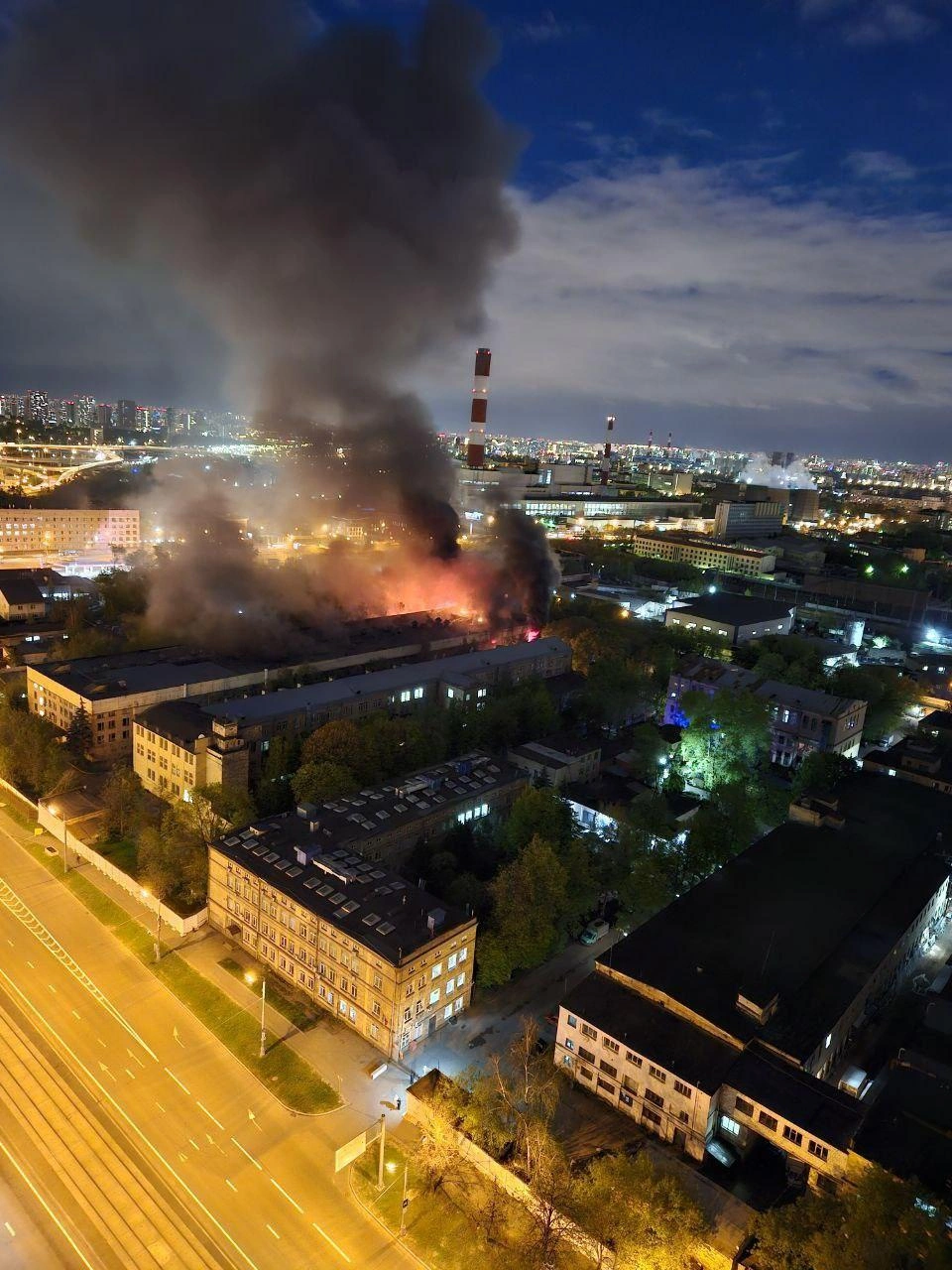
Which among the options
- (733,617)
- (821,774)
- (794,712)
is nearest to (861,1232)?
(821,774)

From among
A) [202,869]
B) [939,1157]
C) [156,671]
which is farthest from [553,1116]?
[156,671]

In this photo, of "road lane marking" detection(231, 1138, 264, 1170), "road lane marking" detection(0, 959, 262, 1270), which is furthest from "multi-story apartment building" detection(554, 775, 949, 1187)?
"road lane marking" detection(0, 959, 262, 1270)

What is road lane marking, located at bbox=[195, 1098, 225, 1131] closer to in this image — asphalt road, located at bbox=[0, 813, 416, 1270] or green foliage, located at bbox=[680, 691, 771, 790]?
asphalt road, located at bbox=[0, 813, 416, 1270]

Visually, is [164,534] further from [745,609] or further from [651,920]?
[651,920]

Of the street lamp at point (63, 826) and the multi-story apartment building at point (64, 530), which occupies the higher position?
the multi-story apartment building at point (64, 530)

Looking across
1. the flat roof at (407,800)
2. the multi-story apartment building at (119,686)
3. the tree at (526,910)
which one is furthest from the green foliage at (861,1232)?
→ the multi-story apartment building at (119,686)

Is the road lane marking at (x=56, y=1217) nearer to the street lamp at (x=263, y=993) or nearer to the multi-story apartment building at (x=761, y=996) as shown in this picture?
the street lamp at (x=263, y=993)
